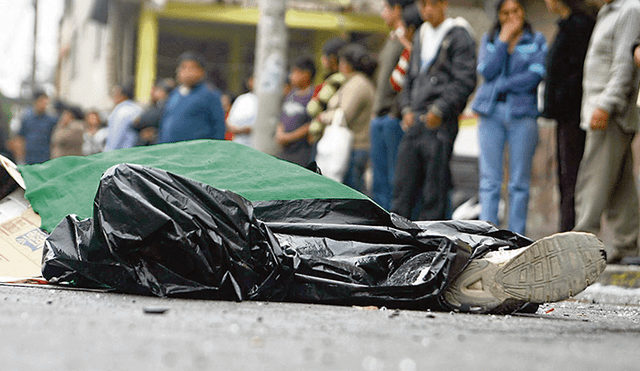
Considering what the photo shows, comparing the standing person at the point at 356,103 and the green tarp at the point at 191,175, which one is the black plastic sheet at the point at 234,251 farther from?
the standing person at the point at 356,103

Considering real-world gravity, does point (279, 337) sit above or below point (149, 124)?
above

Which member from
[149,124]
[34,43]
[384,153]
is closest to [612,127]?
[384,153]

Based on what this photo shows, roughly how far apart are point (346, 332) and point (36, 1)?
26.6 meters

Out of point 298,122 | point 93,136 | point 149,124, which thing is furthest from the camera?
point 93,136

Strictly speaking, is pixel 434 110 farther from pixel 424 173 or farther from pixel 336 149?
pixel 336 149

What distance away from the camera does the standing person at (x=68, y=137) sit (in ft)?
36.5

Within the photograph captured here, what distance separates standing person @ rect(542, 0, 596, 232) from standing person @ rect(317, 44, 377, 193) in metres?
1.90

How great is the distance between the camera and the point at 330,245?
3.17 meters

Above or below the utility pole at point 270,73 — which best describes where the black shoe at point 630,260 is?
below

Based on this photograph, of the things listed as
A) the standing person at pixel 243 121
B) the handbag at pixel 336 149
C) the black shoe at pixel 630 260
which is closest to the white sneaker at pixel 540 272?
the black shoe at pixel 630 260

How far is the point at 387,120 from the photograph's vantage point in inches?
257

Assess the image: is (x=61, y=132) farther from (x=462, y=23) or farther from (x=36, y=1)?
(x=36, y=1)

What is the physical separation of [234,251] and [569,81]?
3228 mm

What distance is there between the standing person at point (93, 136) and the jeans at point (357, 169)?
6.32 m
